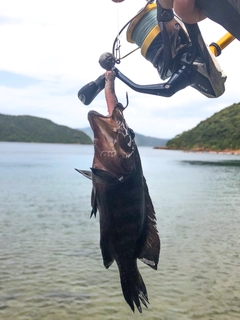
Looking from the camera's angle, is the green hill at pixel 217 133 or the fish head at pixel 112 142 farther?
the green hill at pixel 217 133

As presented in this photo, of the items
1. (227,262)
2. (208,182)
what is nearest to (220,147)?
(208,182)

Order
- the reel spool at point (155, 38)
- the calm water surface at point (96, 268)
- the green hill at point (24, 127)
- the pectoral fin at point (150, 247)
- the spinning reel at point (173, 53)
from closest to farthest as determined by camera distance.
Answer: the pectoral fin at point (150, 247) < the spinning reel at point (173, 53) < the reel spool at point (155, 38) < the calm water surface at point (96, 268) < the green hill at point (24, 127)

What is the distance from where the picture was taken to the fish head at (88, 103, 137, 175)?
8.39 ft

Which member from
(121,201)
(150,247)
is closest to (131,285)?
(150,247)

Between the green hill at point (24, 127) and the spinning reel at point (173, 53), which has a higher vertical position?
the green hill at point (24, 127)

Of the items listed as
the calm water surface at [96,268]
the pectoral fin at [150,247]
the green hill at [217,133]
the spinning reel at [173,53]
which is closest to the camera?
the pectoral fin at [150,247]

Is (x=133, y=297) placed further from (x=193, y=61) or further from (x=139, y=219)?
(x=193, y=61)

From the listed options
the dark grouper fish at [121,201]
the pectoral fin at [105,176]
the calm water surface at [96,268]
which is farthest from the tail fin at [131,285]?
the calm water surface at [96,268]

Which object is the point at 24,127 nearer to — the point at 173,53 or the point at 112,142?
the point at 173,53

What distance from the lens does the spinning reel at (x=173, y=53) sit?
3.30 meters

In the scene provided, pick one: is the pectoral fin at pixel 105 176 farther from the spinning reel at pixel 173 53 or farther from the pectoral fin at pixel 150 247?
the spinning reel at pixel 173 53

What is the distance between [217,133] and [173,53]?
107731 millimetres

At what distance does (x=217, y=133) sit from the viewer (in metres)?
108

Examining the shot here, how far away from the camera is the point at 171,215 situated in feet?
76.6
